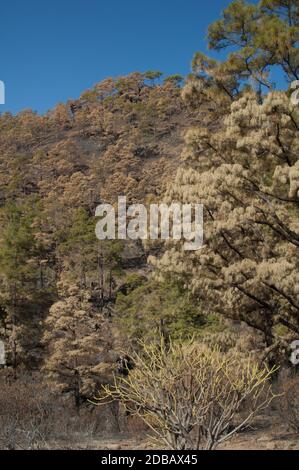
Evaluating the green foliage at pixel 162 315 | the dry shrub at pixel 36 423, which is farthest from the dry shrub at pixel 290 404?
the green foliage at pixel 162 315

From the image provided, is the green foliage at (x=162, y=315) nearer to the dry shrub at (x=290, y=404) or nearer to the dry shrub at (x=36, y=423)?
the dry shrub at (x=290, y=404)

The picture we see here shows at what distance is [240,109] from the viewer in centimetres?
902

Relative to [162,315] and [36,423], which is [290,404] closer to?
[36,423]

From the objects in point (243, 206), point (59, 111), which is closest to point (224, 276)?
point (243, 206)

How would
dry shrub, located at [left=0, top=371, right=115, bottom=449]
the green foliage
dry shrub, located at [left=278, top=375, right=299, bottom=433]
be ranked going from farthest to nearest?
the green foliage, dry shrub, located at [left=278, top=375, right=299, bottom=433], dry shrub, located at [left=0, top=371, right=115, bottom=449]

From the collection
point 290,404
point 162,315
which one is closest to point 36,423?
point 290,404

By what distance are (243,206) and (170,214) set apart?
4.84ft

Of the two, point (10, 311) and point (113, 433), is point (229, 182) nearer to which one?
point (113, 433)

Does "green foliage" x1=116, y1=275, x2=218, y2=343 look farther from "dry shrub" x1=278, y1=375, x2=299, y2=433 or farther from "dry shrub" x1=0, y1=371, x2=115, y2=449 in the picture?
"dry shrub" x1=0, y1=371, x2=115, y2=449

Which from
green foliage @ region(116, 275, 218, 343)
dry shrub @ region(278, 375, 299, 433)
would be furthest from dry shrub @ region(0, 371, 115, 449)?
green foliage @ region(116, 275, 218, 343)

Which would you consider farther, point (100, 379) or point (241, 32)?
point (100, 379)

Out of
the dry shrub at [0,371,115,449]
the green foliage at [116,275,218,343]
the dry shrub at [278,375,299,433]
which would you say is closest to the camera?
the dry shrub at [0,371,115,449]

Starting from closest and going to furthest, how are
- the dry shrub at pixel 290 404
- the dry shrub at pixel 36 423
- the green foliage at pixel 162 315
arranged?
the dry shrub at pixel 36 423 → the dry shrub at pixel 290 404 → the green foliage at pixel 162 315
